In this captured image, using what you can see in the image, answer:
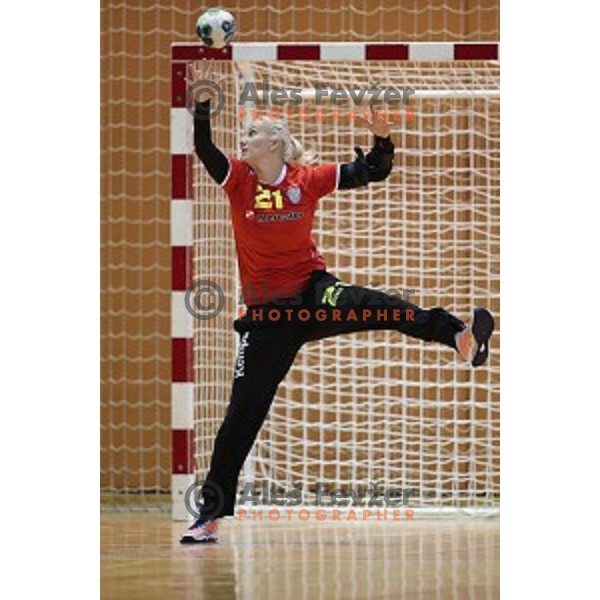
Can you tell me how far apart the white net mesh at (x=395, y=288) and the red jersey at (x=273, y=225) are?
1511 mm

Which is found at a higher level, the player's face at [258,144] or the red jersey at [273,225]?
the player's face at [258,144]

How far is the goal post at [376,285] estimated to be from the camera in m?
8.88

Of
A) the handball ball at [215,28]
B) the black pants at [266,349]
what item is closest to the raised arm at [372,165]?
the black pants at [266,349]

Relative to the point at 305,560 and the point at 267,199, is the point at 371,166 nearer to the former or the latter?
the point at 267,199

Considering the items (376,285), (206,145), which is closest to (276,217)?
(206,145)

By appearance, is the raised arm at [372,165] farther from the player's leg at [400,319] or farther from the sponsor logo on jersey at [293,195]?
the player's leg at [400,319]

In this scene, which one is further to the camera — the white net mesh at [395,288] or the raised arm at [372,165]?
the white net mesh at [395,288]

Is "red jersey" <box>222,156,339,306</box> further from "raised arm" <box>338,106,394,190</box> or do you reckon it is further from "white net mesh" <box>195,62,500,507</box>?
"white net mesh" <box>195,62,500,507</box>

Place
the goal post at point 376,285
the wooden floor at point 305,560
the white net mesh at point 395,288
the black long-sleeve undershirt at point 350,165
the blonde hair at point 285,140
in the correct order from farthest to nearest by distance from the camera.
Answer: the white net mesh at point 395,288, the goal post at point 376,285, the blonde hair at point 285,140, the black long-sleeve undershirt at point 350,165, the wooden floor at point 305,560

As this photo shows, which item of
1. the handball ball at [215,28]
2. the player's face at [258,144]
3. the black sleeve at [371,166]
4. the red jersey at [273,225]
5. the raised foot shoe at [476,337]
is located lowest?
the raised foot shoe at [476,337]

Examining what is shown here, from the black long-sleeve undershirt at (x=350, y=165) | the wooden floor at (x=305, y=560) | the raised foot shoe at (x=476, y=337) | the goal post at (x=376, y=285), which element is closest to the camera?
the wooden floor at (x=305, y=560)

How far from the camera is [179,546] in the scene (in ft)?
24.5

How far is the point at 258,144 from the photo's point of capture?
7.38 m

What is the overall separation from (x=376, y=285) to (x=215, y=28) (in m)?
3.41
